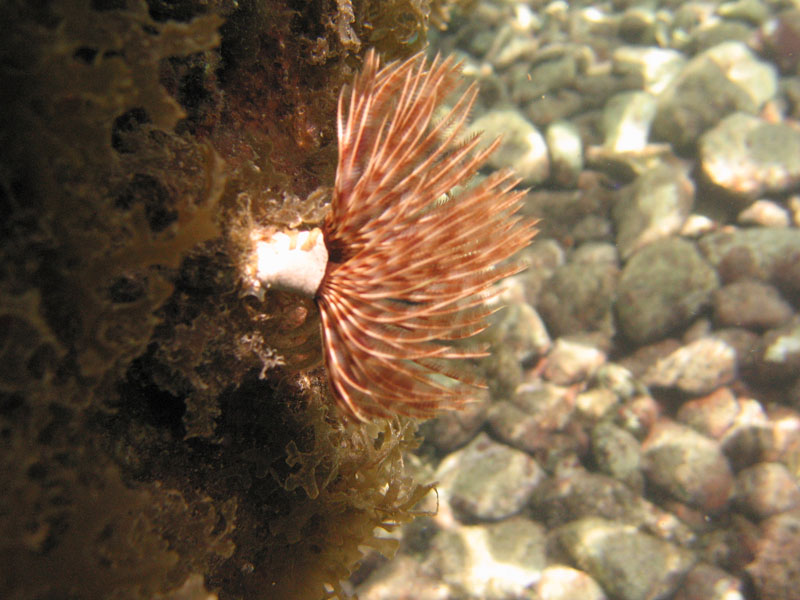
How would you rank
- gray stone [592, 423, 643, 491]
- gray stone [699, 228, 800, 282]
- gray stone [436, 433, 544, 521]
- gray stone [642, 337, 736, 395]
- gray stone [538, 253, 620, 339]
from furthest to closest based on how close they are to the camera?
gray stone [538, 253, 620, 339]
gray stone [699, 228, 800, 282]
gray stone [642, 337, 736, 395]
gray stone [592, 423, 643, 491]
gray stone [436, 433, 544, 521]

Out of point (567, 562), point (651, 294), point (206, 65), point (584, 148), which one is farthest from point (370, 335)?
point (584, 148)

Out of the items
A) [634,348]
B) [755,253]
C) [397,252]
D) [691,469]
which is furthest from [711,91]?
[397,252]

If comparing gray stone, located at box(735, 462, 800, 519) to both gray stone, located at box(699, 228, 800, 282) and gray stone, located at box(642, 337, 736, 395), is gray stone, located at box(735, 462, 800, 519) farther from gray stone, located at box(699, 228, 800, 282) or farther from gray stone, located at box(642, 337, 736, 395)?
gray stone, located at box(699, 228, 800, 282)

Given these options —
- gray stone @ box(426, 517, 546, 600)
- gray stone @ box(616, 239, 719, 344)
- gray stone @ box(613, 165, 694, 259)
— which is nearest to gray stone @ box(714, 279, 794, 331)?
gray stone @ box(616, 239, 719, 344)

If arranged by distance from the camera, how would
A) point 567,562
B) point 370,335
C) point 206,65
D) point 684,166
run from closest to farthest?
point 370,335 → point 206,65 → point 567,562 → point 684,166

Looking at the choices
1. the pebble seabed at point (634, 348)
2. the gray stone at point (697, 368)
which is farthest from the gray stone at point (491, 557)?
the gray stone at point (697, 368)

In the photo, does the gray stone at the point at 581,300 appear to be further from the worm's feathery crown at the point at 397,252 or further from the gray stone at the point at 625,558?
the worm's feathery crown at the point at 397,252

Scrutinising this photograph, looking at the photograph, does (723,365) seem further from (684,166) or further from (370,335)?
(370,335)

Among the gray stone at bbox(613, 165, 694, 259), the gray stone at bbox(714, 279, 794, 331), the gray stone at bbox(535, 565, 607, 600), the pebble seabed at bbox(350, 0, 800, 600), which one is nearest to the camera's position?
the gray stone at bbox(535, 565, 607, 600)
